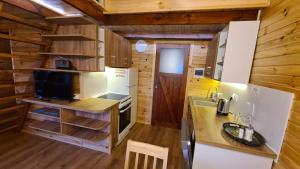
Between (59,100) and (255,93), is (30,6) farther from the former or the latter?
(255,93)

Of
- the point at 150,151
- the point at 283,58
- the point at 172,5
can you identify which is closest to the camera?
the point at 150,151

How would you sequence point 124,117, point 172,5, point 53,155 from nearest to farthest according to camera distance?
1. point 172,5
2. point 53,155
3. point 124,117

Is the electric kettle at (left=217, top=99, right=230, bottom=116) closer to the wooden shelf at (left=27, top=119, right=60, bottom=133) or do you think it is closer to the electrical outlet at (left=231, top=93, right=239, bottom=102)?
the electrical outlet at (left=231, top=93, right=239, bottom=102)

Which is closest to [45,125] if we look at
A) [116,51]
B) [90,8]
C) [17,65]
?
[17,65]

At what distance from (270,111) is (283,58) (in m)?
0.48

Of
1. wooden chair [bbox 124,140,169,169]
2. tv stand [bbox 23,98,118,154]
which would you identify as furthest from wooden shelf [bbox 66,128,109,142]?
wooden chair [bbox 124,140,169,169]

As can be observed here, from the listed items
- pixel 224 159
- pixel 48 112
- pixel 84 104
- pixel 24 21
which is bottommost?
pixel 48 112

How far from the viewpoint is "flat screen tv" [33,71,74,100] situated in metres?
2.38

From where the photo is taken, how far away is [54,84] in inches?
95.7

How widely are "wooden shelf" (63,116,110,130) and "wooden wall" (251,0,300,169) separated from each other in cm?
219

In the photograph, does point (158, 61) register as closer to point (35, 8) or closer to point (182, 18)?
point (182, 18)

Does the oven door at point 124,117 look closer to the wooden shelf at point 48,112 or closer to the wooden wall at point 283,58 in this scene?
the wooden shelf at point 48,112

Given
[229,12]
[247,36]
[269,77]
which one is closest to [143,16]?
[229,12]

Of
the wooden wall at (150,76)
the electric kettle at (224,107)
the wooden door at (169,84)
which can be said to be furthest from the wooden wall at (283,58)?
the wooden door at (169,84)
